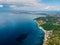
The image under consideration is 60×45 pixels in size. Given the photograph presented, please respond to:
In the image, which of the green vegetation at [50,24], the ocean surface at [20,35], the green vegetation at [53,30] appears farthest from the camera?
the green vegetation at [50,24]

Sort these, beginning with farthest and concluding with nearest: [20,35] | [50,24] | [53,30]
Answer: [50,24] → [53,30] → [20,35]

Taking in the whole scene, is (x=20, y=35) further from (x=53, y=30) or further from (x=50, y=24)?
(x=50, y=24)

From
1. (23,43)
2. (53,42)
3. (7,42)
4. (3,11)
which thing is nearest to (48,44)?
(53,42)

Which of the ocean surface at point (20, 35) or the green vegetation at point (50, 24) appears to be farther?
the green vegetation at point (50, 24)

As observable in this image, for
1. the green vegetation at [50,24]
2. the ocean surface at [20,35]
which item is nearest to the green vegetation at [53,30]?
the green vegetation at [50,24]

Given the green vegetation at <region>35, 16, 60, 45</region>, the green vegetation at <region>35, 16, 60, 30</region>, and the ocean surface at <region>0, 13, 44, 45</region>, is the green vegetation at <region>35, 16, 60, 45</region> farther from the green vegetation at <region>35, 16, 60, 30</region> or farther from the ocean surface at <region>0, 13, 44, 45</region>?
the ocean surface at <region>0, 13, 44, 45</region>

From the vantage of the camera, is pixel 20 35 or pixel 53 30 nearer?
pixel 20 35

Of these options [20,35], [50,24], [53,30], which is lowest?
[50,24]

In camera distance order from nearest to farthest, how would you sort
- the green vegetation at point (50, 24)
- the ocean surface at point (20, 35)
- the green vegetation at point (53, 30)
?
the green vegetation at point (53, 30)
the ocean surface at point (20, 35)
the green vegetation at point (50, 24)

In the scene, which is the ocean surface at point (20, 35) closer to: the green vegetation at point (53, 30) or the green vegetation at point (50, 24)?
the green vegetation at point (53, 30)

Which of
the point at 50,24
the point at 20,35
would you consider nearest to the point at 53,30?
the point at 50,24

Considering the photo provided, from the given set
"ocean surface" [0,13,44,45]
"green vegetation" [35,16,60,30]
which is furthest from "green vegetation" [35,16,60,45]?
"ocean surface" [0,13,44,45]

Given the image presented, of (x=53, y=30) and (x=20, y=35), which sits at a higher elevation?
(x=20, y=35)

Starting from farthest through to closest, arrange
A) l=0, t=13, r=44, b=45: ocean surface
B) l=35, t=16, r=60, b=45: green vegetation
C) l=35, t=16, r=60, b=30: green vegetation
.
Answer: l=35, t=16, r=60, b=30: green vegetation < l=0, t=13, r=44, b=45: ocean surface < l=35, t=16, r=60, b=45: green vegetation
